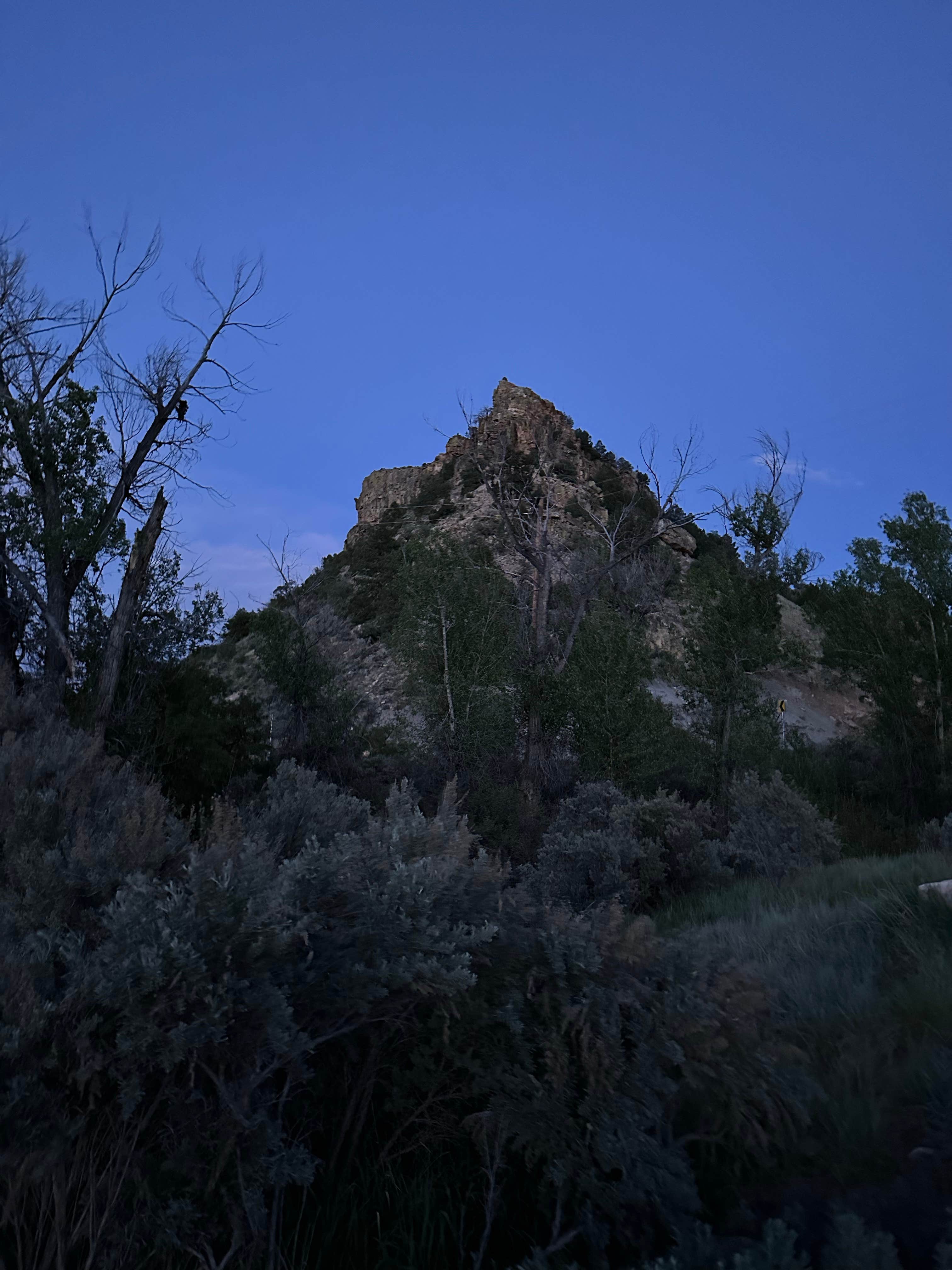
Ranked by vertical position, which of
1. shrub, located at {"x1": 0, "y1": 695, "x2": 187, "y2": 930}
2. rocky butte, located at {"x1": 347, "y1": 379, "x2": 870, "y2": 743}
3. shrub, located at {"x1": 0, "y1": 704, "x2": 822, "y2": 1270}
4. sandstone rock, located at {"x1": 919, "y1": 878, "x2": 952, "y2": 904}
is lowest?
shrub, located at {"x1": 0, "y1": 704, "x2": 822, "y2": 1270}

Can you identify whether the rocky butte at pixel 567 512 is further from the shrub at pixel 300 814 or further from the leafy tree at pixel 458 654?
the shrub at pixel 300 814

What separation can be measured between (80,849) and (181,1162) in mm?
1436

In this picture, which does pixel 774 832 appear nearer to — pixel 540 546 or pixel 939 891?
pixel 939 891

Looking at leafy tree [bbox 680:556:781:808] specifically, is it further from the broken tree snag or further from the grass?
the broken tree snag

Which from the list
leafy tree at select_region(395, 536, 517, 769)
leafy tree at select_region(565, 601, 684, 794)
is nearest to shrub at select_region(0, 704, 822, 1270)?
leafy tree at select_region(565, 601, 684, 794)

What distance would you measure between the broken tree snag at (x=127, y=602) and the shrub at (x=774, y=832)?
1078 centimetres

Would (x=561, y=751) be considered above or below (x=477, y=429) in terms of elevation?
below

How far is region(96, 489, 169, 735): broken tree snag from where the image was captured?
15250 mm

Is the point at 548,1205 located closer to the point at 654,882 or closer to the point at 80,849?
the point at 80,849

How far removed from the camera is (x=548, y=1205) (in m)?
2.45

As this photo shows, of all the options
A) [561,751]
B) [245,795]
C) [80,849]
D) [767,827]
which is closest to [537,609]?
[561,751]

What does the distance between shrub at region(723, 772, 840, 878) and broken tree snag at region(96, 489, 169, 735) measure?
35.4 feet

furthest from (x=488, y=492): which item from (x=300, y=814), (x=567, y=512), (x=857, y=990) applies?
(x=857, y=990)

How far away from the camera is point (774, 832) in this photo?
1047 cm
